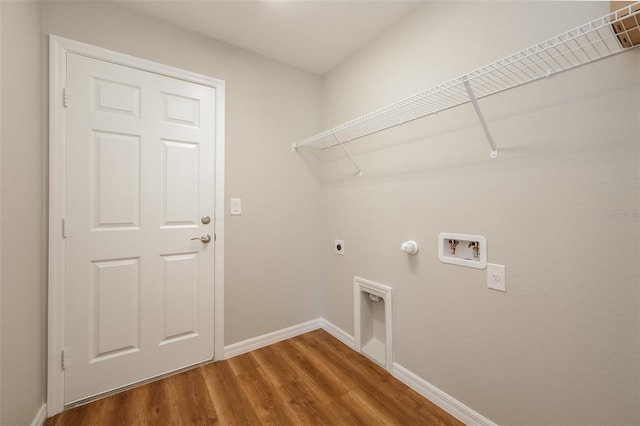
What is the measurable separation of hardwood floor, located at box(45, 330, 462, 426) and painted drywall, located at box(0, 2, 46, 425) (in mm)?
408

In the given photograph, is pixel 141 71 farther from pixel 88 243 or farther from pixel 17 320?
pixel 17 320

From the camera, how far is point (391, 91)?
71.2 inches

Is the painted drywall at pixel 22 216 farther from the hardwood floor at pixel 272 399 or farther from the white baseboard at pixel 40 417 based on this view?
the hardwood floor at pixel 272 399


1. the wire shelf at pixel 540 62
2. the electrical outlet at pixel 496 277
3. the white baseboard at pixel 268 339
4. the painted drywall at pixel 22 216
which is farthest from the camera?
the white baseboard at pixel 268 339

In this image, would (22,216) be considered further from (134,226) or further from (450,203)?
(450,203)

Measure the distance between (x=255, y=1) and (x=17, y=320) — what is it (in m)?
2.08

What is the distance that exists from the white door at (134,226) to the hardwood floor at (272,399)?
14 cm

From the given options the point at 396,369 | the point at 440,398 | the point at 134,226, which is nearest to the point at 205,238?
the point at 134,226

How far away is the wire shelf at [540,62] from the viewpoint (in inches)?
33.9

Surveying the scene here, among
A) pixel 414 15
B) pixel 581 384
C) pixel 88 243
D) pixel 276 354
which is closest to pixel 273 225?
pixel 276 354

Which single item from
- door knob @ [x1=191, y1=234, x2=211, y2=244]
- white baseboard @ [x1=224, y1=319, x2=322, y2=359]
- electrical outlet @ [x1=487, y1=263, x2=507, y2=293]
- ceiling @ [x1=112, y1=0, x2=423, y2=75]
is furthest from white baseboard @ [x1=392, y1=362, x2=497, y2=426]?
ceiling @ [x1=112, y1=0, x2=423, y2=75]

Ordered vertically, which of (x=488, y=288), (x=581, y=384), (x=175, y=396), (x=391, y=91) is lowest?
(x=175, y=396)

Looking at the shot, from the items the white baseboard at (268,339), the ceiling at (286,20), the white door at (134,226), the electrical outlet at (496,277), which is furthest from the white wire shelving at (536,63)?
the white baseboard at (268,339)

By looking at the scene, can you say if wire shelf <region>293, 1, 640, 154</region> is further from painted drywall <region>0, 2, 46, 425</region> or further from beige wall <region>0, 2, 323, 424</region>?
painted drywall <region>0, 2, 46, 425</region>
